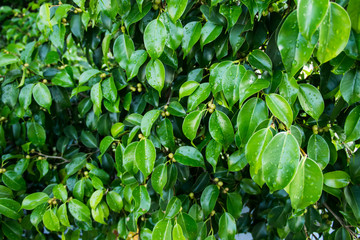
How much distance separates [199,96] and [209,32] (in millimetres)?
170

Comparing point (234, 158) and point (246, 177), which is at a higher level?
point (234, 158)

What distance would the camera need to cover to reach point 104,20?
842 mm

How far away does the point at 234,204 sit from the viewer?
86 centimetres

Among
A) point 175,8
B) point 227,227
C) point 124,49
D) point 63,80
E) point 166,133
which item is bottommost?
point 227,227

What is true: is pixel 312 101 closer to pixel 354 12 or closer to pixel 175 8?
pixel 354 12

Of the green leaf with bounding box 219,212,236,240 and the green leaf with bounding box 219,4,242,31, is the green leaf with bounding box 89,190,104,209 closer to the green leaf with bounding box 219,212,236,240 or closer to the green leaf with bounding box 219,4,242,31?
the green leaf with bounding box 219,212,236,240

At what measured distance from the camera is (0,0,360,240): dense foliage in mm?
509

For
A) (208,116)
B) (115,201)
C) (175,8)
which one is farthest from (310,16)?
(115,201)

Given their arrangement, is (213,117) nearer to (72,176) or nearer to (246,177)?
(246,177)

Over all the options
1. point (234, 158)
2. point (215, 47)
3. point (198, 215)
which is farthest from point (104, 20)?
point (198, 215)

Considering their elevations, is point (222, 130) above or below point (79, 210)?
above

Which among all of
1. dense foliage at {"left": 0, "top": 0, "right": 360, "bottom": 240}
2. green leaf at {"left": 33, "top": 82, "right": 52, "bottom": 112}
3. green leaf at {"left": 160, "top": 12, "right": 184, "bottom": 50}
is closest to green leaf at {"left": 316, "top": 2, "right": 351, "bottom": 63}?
dense foliage at {"left": 0, "top": 0, "right": 360, "bottom": 240}

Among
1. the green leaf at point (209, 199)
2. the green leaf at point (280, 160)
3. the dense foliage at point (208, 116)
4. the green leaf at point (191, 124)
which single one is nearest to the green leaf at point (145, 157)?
the dense foliage at point (208, 116)

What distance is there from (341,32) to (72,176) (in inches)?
37.8
